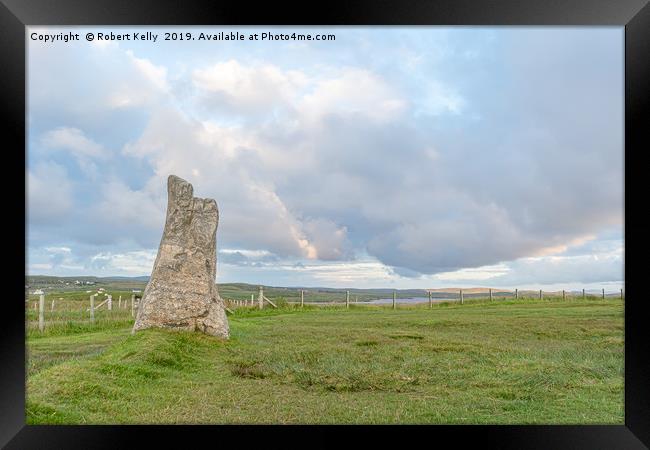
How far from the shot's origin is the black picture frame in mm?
3906

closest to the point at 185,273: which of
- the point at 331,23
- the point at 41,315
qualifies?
the point at 41,315

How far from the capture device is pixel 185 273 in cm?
902

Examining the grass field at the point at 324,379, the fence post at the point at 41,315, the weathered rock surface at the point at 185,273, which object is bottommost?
the grass field at the point at 324,379

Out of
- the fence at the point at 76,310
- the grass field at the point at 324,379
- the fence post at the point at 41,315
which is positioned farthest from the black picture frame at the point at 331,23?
the fence at the point at 76,310

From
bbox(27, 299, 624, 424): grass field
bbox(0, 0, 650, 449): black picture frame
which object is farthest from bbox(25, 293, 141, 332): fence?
bbox(0, 0, 650, 449): black picture frame

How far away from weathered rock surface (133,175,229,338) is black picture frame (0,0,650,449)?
184 inches

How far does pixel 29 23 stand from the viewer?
4.18 meters

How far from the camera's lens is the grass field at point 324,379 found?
17.0 ft

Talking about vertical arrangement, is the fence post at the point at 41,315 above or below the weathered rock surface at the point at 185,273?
below

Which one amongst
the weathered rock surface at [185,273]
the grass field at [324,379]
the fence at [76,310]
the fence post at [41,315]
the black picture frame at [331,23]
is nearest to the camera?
the black picture frame at [331,23]

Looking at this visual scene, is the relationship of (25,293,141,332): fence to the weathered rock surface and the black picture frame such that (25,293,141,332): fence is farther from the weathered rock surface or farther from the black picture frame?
the black picture frame

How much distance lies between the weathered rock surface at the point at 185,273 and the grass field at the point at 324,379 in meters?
0.32

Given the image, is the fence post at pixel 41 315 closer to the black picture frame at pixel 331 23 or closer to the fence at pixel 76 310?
the fence at pixel 76 310

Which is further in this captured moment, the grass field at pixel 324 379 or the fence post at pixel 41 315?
the fence post at pixel 41 315
